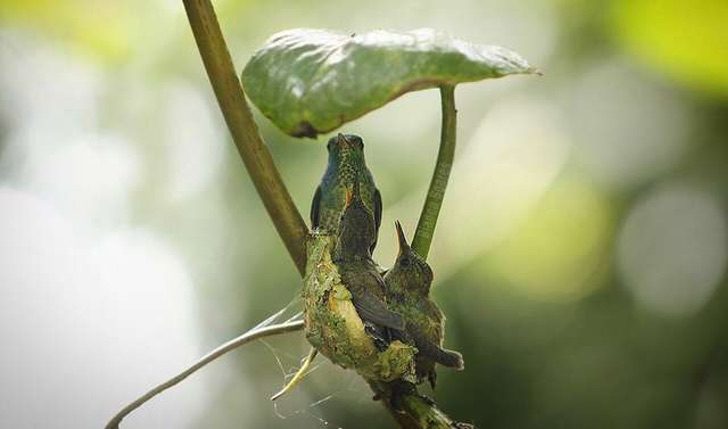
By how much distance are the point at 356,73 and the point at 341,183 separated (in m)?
0.31

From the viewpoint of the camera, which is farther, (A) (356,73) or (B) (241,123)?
(B) (241,123)

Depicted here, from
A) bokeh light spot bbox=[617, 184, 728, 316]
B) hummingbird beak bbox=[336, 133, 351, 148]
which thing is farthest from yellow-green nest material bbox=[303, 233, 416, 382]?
bokeh light spot bbox=[617, 184, 728, 316]

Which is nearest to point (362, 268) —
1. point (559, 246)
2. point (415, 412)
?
point (415, 412)

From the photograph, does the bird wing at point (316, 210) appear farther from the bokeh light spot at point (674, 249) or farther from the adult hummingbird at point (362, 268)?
the bokeh light spot at point (674, 249)

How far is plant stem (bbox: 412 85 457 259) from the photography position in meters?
1.14

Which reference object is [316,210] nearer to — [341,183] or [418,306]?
[341,183]

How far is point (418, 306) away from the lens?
1.19 meters

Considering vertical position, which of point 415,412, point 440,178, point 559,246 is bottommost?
point 559,246

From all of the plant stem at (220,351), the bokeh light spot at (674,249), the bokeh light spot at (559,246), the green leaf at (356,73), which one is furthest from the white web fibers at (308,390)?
the green leaf at (356,73)

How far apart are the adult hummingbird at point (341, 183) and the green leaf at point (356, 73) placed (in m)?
0.25

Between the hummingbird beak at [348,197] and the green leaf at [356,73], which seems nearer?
the green leaf at [356,73]

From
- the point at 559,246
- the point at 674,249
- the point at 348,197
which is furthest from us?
the point at 674,249

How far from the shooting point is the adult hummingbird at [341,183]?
122 cm

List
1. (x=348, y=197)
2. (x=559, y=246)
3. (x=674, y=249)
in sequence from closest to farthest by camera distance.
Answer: (x=348, y=197), (x=559, y=246), (x=674, y=249)
